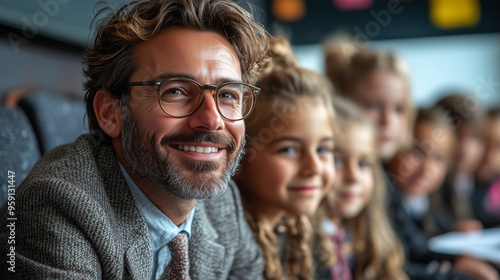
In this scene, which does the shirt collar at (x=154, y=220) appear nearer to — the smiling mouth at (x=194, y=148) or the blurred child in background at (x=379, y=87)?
the smiling mouth at (x=194, y=148)

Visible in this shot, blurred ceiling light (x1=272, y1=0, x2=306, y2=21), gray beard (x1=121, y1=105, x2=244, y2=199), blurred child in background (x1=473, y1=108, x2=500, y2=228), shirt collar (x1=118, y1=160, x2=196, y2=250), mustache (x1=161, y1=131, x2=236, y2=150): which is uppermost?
blurred ceiling light (x1=272, y1=0, x2=306, y2=21)

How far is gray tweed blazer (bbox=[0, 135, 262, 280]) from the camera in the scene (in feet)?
1.92

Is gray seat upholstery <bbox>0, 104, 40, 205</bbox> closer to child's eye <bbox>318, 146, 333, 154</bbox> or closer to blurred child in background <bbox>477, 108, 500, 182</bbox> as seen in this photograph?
child's eye <bbox>318, 146, 333, 154</bbox>

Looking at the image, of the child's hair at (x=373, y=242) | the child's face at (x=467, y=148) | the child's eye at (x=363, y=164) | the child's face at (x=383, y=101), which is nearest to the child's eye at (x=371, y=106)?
the child's face at (x=383, y=101)

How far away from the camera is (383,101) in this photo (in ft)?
5.16

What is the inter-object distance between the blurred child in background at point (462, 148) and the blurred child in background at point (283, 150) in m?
1.25

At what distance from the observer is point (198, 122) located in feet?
2.14

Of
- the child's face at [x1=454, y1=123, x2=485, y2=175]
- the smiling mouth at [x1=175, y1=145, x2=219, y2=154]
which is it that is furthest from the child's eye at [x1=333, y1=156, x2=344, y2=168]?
the child's face at [x1=454, y1=123, x2=485, y2=175]

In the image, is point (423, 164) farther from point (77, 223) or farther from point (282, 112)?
point (77, 223)

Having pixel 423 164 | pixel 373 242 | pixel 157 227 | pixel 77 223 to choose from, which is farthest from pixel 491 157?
pixel 77 223

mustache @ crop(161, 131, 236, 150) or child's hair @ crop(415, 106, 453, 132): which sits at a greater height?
mustache @ crop(161, 131, 236, 150)

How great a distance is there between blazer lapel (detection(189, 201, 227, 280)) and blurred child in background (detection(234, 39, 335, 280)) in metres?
0.20

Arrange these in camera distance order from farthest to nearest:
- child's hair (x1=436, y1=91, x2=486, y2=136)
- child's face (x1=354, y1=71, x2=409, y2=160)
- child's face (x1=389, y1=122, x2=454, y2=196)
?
1. child's hair (x1=436, y1=91, x2=486, y2=136)
2. child's face (x1=389, y1=122, x2=454, y2=196)
3. child's face (x1=354, y1=71, x2=409, y2=160)

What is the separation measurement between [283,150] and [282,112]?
8 cm
